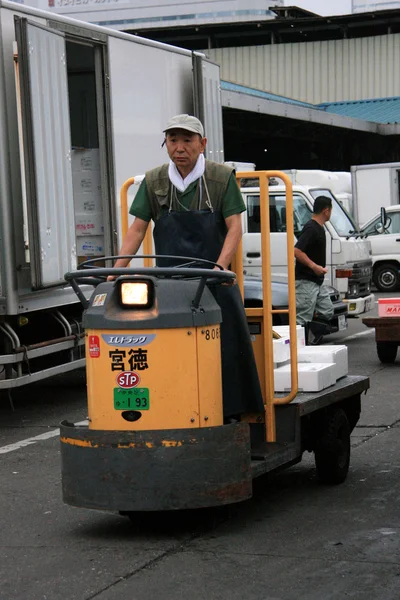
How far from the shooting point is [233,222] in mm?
6469

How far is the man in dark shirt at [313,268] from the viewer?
13.0 m

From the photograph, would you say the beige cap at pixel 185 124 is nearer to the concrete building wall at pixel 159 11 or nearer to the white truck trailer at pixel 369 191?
the white truck trailer at pixel 369 191

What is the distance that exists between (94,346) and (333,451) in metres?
1.88

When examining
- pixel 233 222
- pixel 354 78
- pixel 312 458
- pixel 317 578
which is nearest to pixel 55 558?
pixel 317 578

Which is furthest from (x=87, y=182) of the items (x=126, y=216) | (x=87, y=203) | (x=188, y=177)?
(x=188, y=177)

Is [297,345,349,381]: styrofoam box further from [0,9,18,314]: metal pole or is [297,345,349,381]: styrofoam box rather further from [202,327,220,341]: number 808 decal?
[0,9,18,314]: metal pole

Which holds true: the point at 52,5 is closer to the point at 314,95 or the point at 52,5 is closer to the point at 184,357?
the point at 314,95

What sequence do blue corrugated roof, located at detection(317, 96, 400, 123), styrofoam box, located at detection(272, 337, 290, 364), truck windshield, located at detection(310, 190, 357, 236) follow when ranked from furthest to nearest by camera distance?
blue corrugated roof, located at detection(317, 96, 400, 123)
truck windshield, located at detection(310, 190, 357, 236)
styrofoam box, located at detection(272, 337, 290, 364)

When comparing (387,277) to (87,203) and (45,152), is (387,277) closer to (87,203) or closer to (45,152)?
(87,203)

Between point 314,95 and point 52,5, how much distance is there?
30.2 m

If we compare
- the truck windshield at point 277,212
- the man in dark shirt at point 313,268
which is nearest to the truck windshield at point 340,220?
the truck windshield at point 277,212

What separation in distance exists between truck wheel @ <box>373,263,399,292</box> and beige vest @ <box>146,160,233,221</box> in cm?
1993

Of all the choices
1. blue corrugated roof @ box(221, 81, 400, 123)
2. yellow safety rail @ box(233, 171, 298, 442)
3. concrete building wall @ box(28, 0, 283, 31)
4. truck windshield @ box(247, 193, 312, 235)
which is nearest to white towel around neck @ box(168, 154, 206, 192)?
yellow safety rail @ box(233, 171, 298, 442)

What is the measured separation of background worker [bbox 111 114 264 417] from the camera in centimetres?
641
